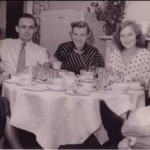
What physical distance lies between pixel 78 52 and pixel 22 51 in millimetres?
327

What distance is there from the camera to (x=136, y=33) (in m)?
1.59

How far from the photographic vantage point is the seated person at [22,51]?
181 centimetres

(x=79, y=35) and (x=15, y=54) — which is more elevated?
(x=79, y=35)

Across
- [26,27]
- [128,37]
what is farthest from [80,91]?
[26,27]

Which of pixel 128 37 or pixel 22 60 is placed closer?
pixel 128 37

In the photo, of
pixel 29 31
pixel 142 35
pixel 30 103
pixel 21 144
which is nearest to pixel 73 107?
pixel 30 103

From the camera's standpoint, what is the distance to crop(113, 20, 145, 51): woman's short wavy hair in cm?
157

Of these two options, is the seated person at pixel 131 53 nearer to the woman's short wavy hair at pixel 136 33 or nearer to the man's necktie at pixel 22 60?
the woman's short wavy hair at pixel 136 33

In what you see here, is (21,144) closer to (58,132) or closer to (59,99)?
(58,132)

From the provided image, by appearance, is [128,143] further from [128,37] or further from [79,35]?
[79,35]

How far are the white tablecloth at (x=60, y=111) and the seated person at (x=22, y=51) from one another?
59cm

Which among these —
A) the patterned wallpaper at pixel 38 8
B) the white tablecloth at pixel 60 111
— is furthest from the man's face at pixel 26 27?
the white tablecloth at pixel 60 111

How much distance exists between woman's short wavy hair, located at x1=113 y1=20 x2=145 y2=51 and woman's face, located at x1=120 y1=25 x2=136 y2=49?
2cm

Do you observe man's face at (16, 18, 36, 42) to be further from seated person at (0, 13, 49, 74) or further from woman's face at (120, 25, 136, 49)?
woman's face at (120, 25, 136, 49)
